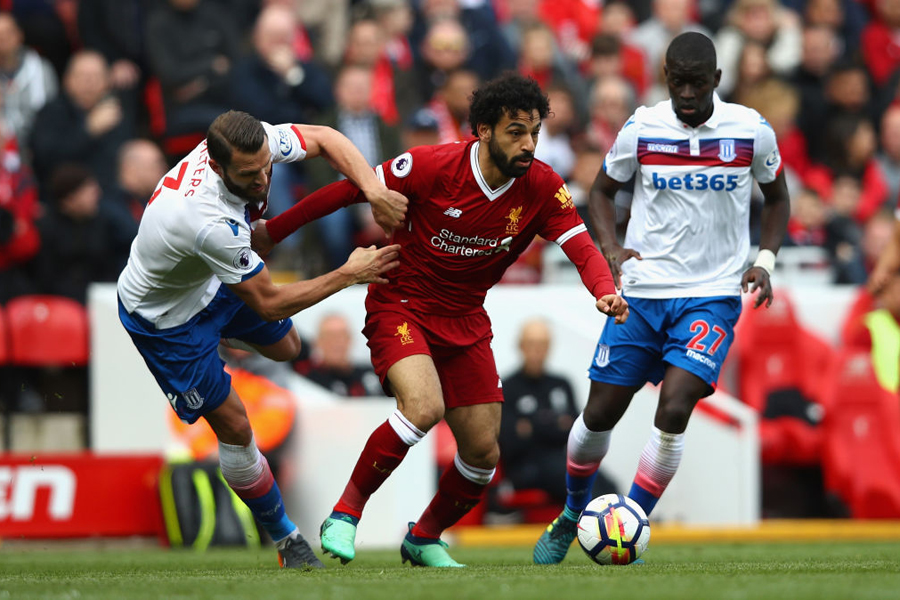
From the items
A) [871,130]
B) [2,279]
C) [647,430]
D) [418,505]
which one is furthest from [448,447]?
[871,130]

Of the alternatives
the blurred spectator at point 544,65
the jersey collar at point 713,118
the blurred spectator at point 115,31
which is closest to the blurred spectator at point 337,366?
the blurred spectator at point 115,31

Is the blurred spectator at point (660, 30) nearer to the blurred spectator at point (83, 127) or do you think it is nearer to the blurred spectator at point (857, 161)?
the blurred spectator at point (857, 161)

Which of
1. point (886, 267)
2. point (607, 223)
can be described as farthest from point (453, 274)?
point (886, 267)

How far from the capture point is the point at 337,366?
37.8 ft

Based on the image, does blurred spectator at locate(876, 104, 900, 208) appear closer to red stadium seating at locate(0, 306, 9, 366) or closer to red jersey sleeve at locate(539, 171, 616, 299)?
red jersey sleeve at locate(539, 171, 616, 299)

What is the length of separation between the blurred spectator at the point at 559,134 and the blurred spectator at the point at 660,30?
160 cm

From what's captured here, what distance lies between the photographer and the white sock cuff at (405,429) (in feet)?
22.8

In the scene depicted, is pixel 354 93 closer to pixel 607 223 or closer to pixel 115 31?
pixel 115 31

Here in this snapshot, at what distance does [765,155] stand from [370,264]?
7.36ft

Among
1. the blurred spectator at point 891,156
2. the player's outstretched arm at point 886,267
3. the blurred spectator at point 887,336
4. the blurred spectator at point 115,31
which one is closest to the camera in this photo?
the player's outstretched arm at point 886,267

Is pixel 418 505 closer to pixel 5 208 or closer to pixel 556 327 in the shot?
pixel 556 327

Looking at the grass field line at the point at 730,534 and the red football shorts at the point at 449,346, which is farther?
the grass field line at the point at 730,534

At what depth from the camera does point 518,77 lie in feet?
23.2

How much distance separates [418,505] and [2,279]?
393 cm
